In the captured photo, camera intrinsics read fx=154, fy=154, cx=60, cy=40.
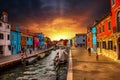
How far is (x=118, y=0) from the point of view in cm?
2194

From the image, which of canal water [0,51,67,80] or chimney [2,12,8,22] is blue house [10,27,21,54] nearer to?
chimney [2,12,8,22]

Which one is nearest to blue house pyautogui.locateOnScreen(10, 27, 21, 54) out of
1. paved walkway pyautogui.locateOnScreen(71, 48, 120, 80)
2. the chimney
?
the chimney

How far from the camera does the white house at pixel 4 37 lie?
39172 mm

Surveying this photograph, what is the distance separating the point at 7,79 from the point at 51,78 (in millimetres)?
6264

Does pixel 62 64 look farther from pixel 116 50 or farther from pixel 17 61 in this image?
pixel 116 50

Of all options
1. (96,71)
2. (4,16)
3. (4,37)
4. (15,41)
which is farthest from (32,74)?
(15,41)

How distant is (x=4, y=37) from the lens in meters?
40.4

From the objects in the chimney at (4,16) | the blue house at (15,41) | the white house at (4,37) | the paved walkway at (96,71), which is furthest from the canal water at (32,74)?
the chimney at (4,16)

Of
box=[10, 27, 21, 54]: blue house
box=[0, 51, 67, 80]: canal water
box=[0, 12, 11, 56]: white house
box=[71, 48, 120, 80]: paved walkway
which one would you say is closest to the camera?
box=[71, 48, 120, 80]: paved walkway

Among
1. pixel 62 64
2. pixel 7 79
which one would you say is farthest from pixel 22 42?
pixel 7 79

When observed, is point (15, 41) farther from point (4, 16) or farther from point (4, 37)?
point (4, 16)

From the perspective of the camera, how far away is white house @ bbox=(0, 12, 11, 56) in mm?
39172

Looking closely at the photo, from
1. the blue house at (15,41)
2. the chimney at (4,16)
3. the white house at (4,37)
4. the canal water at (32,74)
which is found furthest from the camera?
the blue house at (15,41)

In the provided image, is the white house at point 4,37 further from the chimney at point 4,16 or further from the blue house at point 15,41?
the blue house at point 15,41
